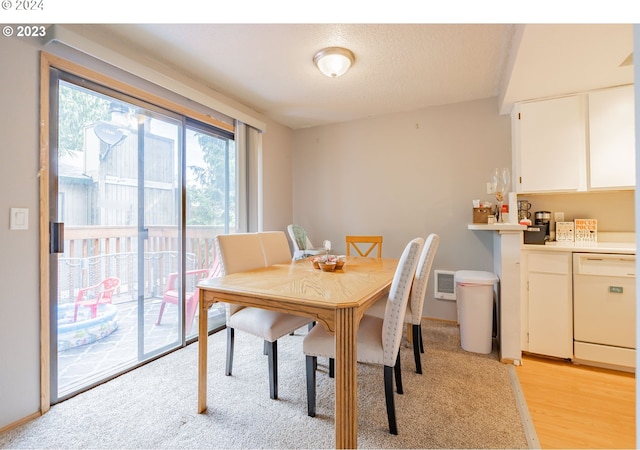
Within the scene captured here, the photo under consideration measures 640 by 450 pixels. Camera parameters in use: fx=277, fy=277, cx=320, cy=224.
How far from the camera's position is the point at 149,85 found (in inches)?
86.9

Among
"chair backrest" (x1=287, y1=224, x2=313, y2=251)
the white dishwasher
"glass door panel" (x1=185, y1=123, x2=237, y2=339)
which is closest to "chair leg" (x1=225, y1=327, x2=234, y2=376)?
"glass door panel" (x1=185, y1=123, x2=237, y2=339)

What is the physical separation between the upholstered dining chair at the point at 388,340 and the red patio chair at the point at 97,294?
162 cm

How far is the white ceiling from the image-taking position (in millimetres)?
1787

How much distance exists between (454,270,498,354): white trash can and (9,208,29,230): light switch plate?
297cm

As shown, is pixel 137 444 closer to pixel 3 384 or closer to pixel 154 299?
pixel 3 384

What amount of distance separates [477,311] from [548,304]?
533 mm

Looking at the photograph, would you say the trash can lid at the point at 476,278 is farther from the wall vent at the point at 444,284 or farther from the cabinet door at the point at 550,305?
the wall vent at the point at 444,284

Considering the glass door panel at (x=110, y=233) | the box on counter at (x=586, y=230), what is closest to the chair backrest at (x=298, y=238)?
the glass door panel at (x=110, y=233)

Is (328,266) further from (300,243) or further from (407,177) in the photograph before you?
(407,177)

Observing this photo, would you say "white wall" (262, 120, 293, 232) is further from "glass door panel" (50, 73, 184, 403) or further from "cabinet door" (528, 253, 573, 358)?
"cabinet door" (528, 253, 573, 358)

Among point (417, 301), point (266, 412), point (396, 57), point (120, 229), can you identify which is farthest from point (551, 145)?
point (120, 229)

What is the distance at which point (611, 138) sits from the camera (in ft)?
7.29

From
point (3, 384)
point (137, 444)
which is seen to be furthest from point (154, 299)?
point (137, 444)
